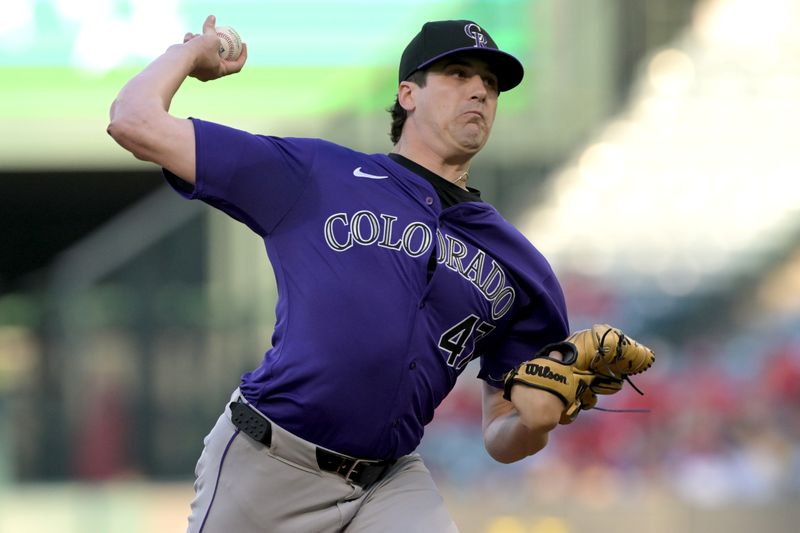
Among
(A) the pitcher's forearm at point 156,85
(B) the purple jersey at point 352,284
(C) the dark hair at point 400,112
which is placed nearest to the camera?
(A) the pitcher's forearm at point 156,85

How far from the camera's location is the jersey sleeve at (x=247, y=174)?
11.0ft

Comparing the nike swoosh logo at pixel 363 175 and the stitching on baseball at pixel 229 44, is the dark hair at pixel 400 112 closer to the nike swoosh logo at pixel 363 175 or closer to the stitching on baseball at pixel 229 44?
the nike swoosh logo at pixel 363 175

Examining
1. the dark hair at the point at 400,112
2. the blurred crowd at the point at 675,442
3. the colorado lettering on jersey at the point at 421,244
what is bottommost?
the blurred crowd at the point at 675,442

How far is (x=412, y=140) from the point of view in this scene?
3.86 metres

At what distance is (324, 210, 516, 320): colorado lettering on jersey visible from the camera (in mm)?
3490

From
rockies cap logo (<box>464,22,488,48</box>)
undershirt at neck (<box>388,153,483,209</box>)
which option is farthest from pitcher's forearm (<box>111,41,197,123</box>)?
rockies cap logo (<box>464,22,488,48</box>)

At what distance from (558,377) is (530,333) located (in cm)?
42

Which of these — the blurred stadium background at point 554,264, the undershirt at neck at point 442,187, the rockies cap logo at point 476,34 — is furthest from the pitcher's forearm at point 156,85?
the blurred stadium background at point 554,264

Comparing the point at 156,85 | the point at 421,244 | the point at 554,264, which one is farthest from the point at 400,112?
the point at 554,264

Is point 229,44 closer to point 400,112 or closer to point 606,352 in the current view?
point 400,112

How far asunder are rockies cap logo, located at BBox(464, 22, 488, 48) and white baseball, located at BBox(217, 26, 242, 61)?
2.19 feet

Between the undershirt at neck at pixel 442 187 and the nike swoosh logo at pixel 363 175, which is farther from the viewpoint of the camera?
the undershirt at neck at pixel 442 187

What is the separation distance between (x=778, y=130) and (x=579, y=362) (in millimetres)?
9675

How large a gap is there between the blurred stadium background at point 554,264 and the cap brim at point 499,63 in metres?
5.16
